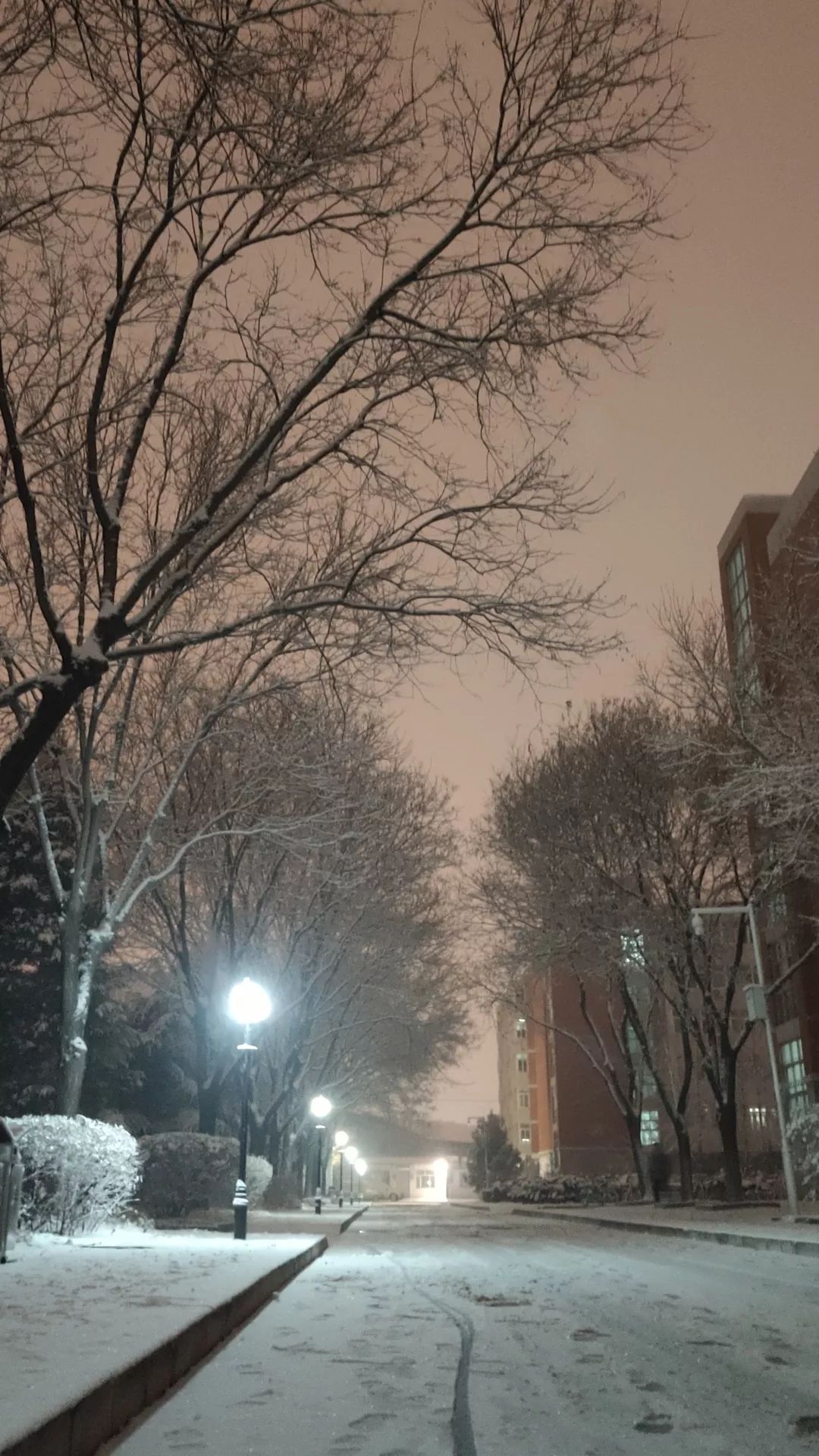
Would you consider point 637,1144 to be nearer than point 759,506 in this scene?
Yes

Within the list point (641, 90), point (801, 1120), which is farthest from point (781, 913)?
point (641, 90)

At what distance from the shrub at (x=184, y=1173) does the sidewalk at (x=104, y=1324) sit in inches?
416

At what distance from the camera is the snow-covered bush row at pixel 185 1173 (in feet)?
74.2

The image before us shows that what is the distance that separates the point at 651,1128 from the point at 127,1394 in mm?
66661

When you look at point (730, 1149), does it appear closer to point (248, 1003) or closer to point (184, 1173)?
point (184, 1173)

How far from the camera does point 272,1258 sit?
36.3ft

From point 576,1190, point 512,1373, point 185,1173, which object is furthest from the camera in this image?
point 576,1190

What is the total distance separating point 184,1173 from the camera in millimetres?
22969

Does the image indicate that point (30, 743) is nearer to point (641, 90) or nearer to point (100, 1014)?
point (641, 90)

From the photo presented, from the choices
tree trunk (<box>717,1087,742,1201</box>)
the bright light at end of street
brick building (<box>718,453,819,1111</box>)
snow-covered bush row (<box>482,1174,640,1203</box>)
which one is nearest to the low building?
snow-covered bush row (<box>482,1174,640,1203</box>)

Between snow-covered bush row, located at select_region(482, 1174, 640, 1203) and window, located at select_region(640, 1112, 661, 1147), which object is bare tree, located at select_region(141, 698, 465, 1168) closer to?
snow-covered bush row, located at select_region(482, 1174, 640, 1203)

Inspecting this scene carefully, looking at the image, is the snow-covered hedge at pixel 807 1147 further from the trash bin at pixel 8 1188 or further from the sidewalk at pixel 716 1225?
the trash bin at pixel 8 1188

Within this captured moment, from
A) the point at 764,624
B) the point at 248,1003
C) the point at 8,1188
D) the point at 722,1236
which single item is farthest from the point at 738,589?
the point at 8,1188

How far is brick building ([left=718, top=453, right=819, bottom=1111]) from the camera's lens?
33.0 metres
